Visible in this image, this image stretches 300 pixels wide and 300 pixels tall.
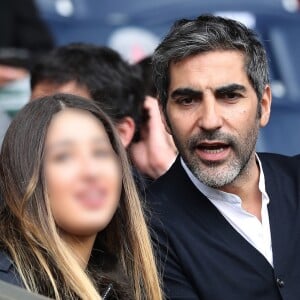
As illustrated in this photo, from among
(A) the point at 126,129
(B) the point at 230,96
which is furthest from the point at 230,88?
(A) the point at 126,129

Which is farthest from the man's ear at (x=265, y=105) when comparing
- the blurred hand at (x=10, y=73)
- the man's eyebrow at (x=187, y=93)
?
the blurred hand at (x=10, y=73)

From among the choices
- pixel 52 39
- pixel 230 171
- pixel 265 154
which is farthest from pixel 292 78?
pixel 230 171

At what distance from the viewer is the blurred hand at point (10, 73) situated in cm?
600

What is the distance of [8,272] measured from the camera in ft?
9.02

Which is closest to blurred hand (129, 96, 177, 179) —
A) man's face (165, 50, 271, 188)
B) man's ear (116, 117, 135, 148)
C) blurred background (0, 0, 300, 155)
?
man's ear (116, 117, 135, 148)

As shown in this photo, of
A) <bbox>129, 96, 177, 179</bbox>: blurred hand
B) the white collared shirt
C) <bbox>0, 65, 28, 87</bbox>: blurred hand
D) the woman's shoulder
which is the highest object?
<bbox>0, 65, 28, 87</bbox>: blurred hand

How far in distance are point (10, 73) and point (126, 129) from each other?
2148 mm

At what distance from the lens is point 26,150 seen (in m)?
2.88

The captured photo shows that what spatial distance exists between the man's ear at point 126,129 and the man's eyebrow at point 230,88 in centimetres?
103

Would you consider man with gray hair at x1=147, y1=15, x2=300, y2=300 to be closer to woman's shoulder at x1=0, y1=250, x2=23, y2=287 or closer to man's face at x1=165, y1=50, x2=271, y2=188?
man's face at x1=165, y1=50, x2=271, y2=188

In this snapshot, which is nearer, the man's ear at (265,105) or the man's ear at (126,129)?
the man's ear at (265,105)

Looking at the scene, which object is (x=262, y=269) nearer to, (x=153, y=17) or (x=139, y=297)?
(x=139, y=297)

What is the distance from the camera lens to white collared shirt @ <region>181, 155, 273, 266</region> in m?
3.07

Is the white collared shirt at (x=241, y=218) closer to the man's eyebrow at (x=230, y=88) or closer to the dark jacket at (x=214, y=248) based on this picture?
the dark jacket at (x=214, y=248)
